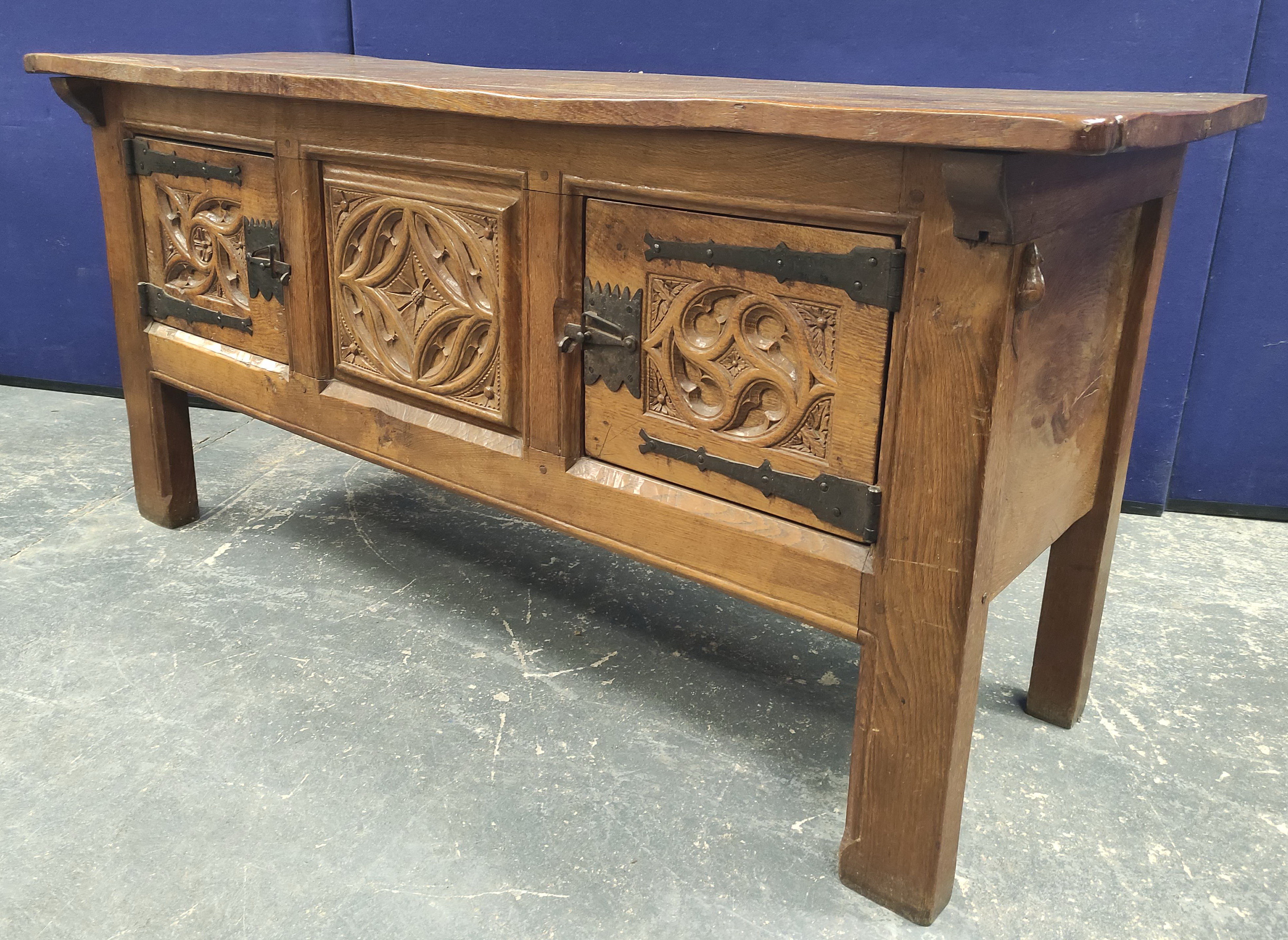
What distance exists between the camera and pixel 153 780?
174 cm

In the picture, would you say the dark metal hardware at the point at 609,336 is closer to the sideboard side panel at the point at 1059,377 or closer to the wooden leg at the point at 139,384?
the sideboard side panel at the point at 1059,377

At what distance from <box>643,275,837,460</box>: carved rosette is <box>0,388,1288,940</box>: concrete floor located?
614mm

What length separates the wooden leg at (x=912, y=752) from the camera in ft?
4.59

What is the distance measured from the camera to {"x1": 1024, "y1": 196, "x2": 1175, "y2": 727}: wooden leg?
65.6 inches

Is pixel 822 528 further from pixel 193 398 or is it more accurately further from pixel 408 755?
pixel 193 398

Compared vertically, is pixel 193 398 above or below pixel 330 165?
below

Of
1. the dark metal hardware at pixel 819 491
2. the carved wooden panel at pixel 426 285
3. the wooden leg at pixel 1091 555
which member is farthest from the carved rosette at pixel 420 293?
the wooden leg at pixel 1091 555

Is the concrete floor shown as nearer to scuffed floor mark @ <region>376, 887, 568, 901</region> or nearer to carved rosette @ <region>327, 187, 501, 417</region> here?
scuffed floor mark @ <region>376, 887, 568, 901</region>

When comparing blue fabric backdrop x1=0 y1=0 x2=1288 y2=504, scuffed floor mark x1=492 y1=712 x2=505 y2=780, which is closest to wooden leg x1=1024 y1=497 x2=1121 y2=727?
scuffed floor mark x1=492 y1=712 x2=505 y2=780

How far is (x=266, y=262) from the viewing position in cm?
214

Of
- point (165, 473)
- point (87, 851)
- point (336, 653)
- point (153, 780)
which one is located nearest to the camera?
point (87, 851)

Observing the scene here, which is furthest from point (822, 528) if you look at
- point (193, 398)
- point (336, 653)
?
point (193, 398)

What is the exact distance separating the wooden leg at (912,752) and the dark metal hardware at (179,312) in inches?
59.5

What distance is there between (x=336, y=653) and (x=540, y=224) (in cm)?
97
